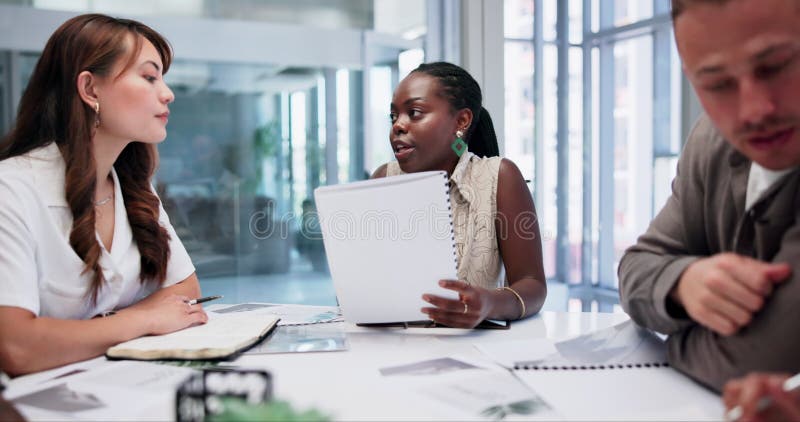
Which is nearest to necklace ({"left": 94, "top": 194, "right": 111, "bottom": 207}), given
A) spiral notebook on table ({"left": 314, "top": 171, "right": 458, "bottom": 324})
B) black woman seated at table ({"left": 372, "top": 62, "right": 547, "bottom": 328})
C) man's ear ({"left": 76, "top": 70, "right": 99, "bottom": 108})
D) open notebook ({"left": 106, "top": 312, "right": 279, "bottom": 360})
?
man's ear ({"left": 76, "top": 70, "right": 99, "bottom": 108})

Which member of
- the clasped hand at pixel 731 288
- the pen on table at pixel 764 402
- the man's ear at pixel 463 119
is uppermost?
the man's ear at pixel 463 119

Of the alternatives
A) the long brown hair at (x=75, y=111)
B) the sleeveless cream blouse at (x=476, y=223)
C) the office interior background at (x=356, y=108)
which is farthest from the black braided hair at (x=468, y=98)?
the office interior background at (x=356, y=108)

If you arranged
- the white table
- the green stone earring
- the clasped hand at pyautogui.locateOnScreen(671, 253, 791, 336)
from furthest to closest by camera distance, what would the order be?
1. the green stone earring
2. the white table
3. the clasped hand at pyautogui.locateOnScreen(671, 253, 791, 336)

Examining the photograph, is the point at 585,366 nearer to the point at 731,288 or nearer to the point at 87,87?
the point at 731,288

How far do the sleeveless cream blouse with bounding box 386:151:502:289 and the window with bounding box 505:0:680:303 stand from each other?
3449mm

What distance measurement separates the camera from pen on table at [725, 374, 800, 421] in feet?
2.25

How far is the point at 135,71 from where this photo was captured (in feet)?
5.18

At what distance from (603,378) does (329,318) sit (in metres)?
0.76

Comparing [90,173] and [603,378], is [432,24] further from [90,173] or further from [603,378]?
[603,378]

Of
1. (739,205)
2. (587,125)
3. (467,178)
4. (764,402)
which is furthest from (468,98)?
(587,125)

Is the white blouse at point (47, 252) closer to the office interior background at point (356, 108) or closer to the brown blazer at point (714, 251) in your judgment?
the brown blazer at point (714, 251)

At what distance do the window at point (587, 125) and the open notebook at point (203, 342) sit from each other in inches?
164

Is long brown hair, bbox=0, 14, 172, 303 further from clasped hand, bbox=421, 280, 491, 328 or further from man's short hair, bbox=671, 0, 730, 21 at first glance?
man's short hair, bbox=671, 0, 730, 21

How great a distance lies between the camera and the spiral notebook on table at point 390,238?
1.25 m
